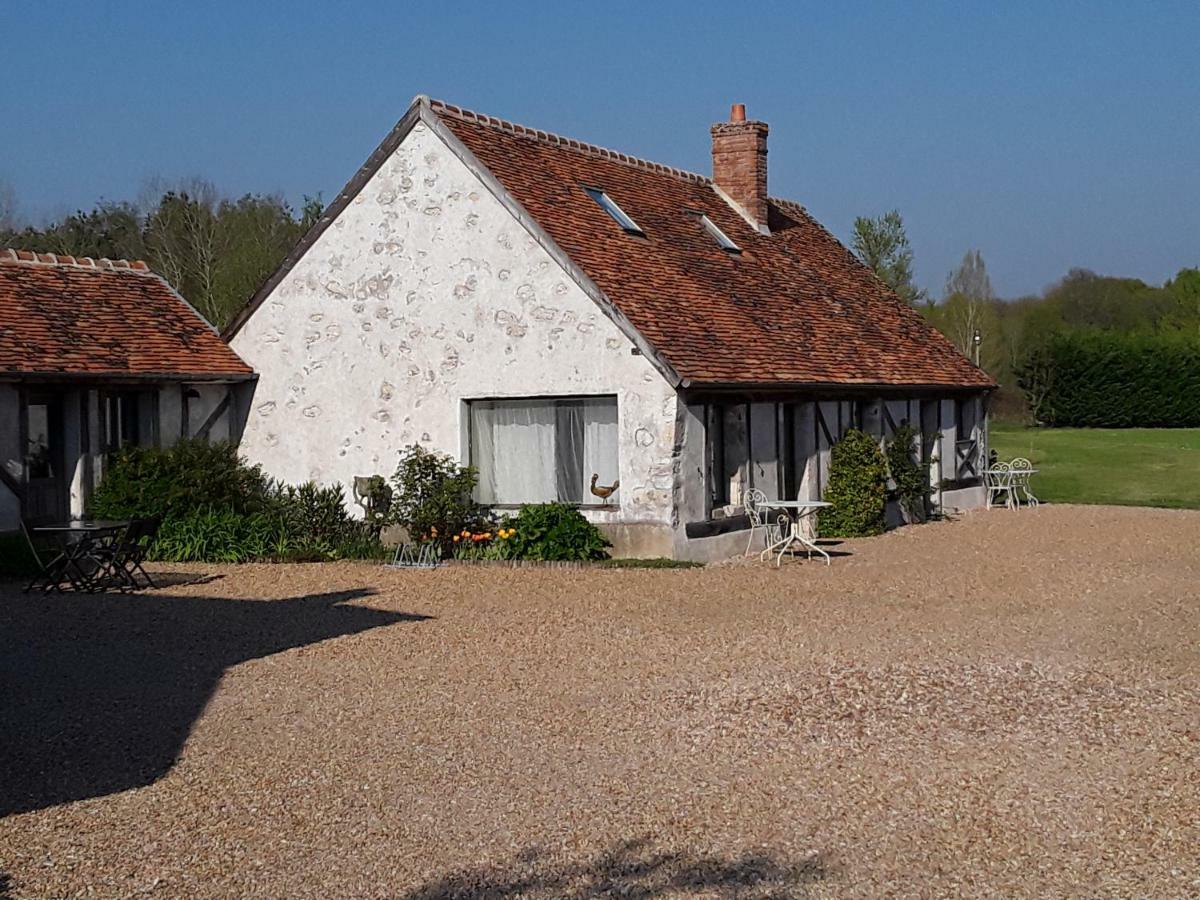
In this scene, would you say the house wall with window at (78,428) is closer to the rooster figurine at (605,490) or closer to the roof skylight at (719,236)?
the rooster figurine at (605,490)

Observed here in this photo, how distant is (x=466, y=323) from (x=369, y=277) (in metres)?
1.64

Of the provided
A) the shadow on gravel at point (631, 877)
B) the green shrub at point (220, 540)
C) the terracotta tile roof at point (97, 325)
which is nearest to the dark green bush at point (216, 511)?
the green shrub at point (220, 540)

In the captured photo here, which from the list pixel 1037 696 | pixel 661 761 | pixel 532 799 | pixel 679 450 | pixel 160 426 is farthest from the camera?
pixel 160 426

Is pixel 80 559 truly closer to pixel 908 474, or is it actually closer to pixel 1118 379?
pixel 908 474

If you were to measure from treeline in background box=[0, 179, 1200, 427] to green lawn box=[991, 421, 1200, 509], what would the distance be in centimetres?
127

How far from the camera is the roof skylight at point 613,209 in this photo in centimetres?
1870

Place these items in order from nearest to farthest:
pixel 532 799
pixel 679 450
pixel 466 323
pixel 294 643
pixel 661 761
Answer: pixel 532 799 → pixel 661 761 → pixel 294 643 → pixel 679 450 → pixel 466 323

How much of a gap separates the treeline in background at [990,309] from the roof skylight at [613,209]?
485 inches

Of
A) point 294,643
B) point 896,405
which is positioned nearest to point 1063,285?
point 896,405

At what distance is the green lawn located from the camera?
27312mm

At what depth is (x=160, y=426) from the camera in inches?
738

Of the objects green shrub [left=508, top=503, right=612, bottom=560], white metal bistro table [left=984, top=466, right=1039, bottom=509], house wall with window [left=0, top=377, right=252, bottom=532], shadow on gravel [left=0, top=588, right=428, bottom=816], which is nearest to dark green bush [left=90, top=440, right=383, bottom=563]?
house wall with window [left=0, top=377, right=252, bottom=532]

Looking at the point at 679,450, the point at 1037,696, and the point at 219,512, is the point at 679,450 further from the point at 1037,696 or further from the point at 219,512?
the point at 1037,696

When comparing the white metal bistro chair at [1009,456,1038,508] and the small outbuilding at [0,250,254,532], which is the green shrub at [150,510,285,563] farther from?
the white metal bistro chair at [1009,456,1038,508]
